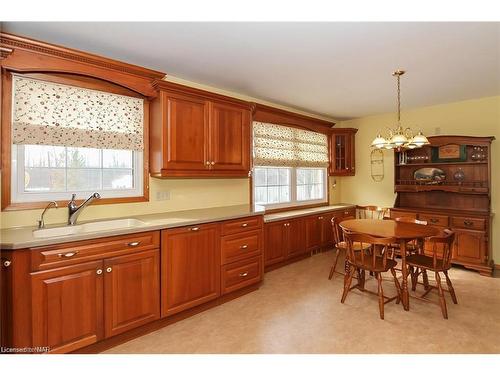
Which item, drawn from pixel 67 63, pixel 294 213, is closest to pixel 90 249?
pixel 67 63

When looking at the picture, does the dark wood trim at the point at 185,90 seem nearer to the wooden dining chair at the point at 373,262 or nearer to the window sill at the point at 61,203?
the window sill at the point at 61,203

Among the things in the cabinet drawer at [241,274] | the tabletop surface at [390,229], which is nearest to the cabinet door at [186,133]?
the cabinet drawer at [241,274]

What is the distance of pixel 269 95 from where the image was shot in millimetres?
3889

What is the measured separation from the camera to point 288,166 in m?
4.51

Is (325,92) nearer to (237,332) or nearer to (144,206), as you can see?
(144,206)

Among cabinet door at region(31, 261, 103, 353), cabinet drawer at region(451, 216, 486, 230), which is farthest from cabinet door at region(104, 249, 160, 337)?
cabinet drawer at region(451, 216, 486, 230)

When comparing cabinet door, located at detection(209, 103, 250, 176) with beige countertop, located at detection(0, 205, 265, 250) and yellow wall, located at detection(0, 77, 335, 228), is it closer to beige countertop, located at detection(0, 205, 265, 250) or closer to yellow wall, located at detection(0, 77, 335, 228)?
yellow wall, located at detection(0, 77, 335, 228)

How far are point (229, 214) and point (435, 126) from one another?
3.74 meters

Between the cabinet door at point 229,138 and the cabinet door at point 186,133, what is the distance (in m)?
0.10

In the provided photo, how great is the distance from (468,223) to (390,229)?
1.57 metres

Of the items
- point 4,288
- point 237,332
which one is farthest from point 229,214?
point 4,288

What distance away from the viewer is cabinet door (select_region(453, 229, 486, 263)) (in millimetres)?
3574

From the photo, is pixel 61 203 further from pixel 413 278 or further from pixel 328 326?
pixel 413 278

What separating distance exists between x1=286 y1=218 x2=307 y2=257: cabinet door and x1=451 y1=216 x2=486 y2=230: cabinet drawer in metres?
2.04
